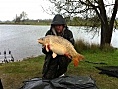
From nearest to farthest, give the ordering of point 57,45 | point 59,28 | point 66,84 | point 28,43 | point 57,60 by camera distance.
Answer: point 66,84
point 57,45
point 59,28
point 57,60
point 28,43

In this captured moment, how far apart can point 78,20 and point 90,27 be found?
136 cm

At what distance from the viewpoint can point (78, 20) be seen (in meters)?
14.9

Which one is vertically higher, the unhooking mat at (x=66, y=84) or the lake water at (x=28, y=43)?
the unhooking mat at (x=66, y=84)

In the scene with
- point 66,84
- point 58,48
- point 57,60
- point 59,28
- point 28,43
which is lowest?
point 28,43

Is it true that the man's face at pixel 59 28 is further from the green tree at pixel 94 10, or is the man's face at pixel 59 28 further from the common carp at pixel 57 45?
the green tree at pixel 94 10

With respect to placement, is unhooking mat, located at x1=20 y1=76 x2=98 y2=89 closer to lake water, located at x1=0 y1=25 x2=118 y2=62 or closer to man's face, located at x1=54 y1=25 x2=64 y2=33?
man's face, located at x1=54 y1=25 x2=64 y2=33

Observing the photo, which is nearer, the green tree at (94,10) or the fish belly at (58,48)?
the fish belly at (58,48)

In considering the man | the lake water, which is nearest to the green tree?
the lake water

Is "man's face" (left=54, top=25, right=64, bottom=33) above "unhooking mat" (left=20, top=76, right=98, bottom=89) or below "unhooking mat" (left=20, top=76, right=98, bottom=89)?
above

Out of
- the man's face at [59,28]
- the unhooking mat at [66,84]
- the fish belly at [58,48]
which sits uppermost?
the man's face at [59,28]

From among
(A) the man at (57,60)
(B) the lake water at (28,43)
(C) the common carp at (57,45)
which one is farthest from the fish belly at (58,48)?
(B) the lake water at (28,43)

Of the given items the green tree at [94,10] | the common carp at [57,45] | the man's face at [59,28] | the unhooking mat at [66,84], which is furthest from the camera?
the green tree at [94,10]

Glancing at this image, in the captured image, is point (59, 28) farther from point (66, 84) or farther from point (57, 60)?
point (66, 84)

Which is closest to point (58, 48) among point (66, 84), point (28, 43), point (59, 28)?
point (66, 84)
